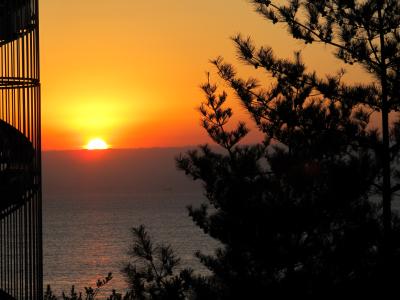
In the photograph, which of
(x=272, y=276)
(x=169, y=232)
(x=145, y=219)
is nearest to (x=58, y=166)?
(x=145, y=219)

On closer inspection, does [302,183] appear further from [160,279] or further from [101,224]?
[101,224]

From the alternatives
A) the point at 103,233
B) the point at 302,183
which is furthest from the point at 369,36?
the point at 103,233

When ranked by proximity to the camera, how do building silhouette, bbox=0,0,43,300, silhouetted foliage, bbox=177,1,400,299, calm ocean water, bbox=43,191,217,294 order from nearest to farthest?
building silhouette, bbox=0,0,43,300 < silhouetted foliage, bbox=177,1,400,299 < calm ocean water, bbox=43,191,217,294

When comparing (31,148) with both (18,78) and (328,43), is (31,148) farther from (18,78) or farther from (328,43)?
(328,43)

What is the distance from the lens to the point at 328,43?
36.3 feet

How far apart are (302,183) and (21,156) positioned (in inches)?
206

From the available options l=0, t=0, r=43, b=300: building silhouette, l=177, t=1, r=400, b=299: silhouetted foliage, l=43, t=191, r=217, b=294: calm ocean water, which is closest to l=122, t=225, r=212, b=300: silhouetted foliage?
l=177, t=1, r=400, b=299: silhouetted foliage

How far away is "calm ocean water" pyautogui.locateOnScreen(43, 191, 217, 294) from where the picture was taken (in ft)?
198

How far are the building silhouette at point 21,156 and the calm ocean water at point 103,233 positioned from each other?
29.2 m

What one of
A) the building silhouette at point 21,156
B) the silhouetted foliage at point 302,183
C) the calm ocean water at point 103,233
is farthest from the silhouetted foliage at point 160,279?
the calm ocean water at point 103,233

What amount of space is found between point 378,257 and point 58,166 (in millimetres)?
121963

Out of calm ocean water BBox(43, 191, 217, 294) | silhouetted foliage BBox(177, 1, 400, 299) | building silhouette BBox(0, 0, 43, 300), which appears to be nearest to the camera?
building silhouette BBox(0, 0, 43, 300)

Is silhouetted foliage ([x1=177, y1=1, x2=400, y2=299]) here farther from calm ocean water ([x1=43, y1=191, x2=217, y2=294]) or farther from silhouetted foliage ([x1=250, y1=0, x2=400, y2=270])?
calm ocean water ([x1=43, y1=191, x2=217, y2=294])

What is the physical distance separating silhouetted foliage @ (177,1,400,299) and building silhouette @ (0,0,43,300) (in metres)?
4.14
